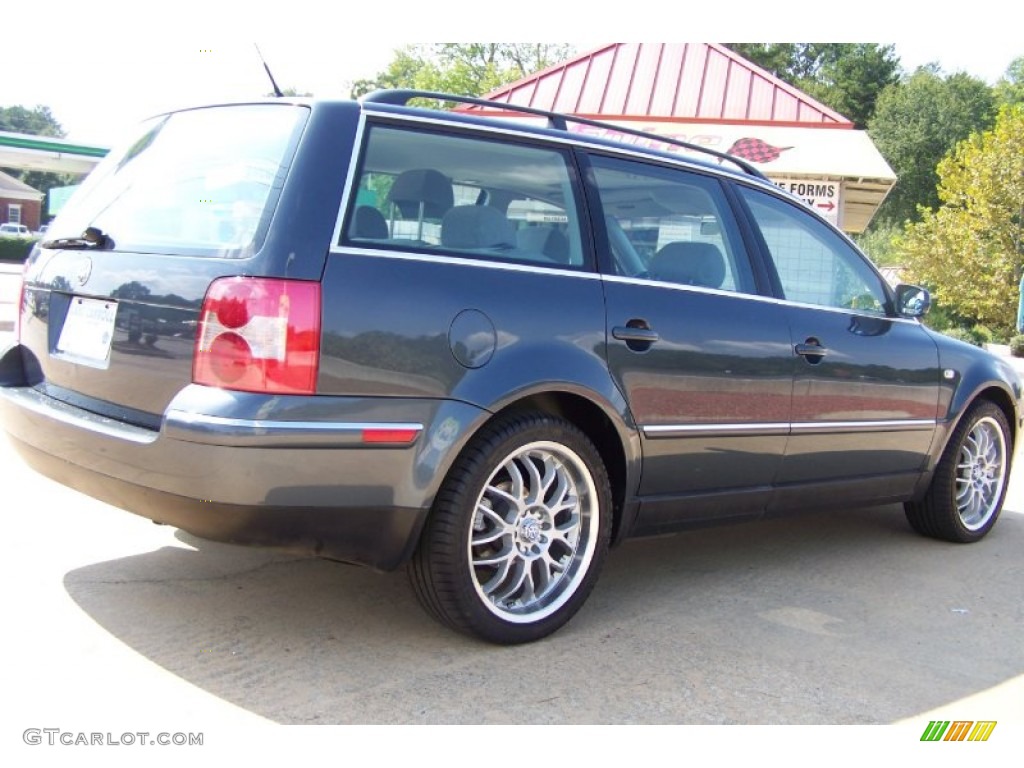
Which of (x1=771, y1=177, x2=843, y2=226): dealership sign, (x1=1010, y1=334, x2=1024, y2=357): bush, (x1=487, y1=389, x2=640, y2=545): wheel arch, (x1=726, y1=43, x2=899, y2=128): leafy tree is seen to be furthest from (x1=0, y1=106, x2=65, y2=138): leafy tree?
(x1=487, y1=389, x2=640, y2=545): wheel arch

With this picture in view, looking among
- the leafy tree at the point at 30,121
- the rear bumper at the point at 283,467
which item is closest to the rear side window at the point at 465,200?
the rear bumper at the point at 283,467

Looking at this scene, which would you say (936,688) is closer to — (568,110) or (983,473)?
(983,473)

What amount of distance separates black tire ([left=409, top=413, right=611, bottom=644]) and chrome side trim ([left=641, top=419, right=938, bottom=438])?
1.14 ft

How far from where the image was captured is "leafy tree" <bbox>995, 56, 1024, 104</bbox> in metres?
58.1

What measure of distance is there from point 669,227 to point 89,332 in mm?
2137

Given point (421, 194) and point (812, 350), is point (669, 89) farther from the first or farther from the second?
point (421, 194)

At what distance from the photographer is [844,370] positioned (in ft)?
14.5

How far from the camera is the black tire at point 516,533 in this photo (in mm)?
3178

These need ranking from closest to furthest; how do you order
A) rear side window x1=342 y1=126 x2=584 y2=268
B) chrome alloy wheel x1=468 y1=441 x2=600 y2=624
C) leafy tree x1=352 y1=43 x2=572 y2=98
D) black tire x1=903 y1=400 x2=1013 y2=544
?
rear side window x1=342 y1=126 x2=584 y2=268 → chrome alloy wheel x1=468 y1=441 x2=600 y2=624 → black tire x1=903 y1=400 x2=1013 y2=544 → leafy tree x1=352 y1=43 x2=572 y2=98

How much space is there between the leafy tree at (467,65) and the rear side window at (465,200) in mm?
43235

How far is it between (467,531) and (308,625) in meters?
0.74

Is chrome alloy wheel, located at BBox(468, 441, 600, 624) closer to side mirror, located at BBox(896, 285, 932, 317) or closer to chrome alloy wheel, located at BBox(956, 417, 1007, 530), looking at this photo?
side mirror, located at BBox(896, 285, 932, 317)

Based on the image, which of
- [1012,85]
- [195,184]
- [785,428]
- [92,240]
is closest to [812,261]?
[785,428]

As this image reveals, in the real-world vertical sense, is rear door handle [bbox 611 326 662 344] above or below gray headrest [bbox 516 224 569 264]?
below
